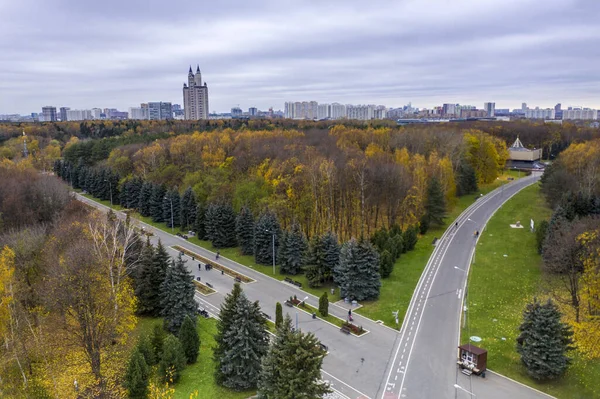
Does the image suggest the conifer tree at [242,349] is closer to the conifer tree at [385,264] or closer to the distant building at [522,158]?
the conifer tree at [385,264]

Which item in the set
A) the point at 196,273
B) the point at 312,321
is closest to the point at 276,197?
the point at 196,273

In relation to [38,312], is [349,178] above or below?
above

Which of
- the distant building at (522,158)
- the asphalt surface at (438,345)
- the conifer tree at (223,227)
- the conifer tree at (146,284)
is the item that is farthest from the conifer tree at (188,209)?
the distant building at (522,158)

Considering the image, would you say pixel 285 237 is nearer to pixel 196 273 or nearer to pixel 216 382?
pixel 196 273

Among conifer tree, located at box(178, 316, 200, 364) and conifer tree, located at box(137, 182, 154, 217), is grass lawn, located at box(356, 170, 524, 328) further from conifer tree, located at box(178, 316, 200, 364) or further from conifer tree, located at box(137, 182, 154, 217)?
conifer tree, located at box(137, 182, 154, 217)

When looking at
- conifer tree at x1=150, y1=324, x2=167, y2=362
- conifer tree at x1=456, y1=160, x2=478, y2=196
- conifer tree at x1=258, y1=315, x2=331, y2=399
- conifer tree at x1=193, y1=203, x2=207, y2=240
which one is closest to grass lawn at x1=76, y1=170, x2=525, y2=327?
conifer tree at x1=193, y1=203, x2=207, y2=240

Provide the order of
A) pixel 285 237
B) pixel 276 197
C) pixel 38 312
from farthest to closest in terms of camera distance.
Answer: pixel 276 197, pixel 285 237, pixel 38 312
